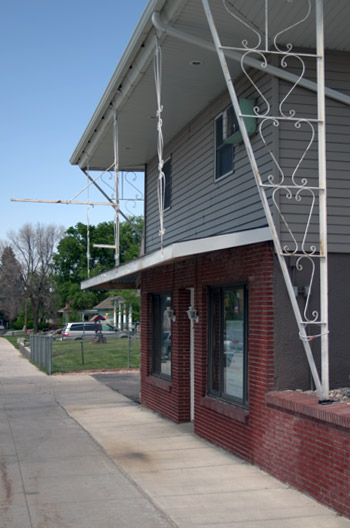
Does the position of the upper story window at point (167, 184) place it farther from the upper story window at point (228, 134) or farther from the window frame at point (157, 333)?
the upper story window at point (228, 134)

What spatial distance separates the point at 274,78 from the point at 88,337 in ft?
123

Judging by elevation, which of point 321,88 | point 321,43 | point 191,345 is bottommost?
point 191,345

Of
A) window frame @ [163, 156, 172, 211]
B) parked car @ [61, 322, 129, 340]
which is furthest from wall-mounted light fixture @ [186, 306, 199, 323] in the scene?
parked car @ [61, 322, 129, 340]

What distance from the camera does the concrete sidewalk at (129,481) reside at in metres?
6.47

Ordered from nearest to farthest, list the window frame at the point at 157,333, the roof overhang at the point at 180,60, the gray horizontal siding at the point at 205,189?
the roof overhang at the point at 180,60
the gray horizontal siding at the point at 205,189
the window frame at the point at 157,333

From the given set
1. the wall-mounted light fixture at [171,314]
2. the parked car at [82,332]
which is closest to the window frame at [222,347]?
the wall-mounted light fixture at [171,314]

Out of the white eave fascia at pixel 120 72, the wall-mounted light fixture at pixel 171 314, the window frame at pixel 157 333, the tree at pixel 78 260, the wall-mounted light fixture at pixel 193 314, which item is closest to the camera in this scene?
the white eave fascia at pixel 120 72

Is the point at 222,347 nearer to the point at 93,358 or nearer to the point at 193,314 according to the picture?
the point at 193,314

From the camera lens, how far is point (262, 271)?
8375 millimetres

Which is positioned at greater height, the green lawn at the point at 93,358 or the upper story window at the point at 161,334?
the upper story window at the point at 161,334

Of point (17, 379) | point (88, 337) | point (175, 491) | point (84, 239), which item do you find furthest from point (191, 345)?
point (84, 239)

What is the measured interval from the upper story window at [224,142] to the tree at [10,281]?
6366 centimetres

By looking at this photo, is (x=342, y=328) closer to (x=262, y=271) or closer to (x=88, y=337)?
(x=262, y=271)

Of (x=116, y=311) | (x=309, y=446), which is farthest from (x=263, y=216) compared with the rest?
(x=116, y=311)
